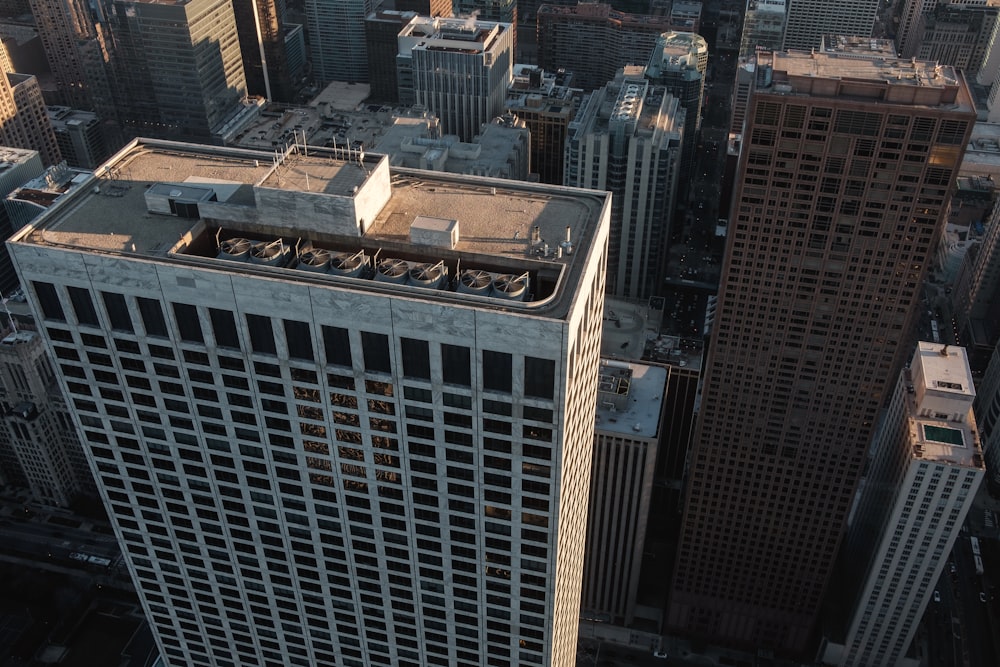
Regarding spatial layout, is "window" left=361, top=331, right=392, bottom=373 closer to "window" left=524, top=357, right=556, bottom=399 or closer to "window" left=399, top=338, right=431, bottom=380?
"window" left=399, top=338, right=431, bottom=380

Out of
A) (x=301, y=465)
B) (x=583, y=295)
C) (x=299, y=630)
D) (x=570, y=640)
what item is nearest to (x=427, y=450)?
(x=301, y=465)

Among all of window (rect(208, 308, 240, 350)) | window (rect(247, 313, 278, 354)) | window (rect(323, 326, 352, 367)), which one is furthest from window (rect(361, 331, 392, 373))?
window (rect(208, 308, 240, 350))

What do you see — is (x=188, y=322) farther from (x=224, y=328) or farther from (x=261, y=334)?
(x=261, y=334)

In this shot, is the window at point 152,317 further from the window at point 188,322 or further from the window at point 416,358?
the window at point 416,358

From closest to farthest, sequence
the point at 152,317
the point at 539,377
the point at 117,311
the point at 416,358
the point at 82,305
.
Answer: the point at 539,377
the point at 416,358
the point at 152,317
the point at 117,311
the point at 82,305

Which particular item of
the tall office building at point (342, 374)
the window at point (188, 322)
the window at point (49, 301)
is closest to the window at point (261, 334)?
the tall office building at point (342, 374)

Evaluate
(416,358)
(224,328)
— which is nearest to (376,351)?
(416,358)

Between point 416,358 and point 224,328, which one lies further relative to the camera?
point 224,328
